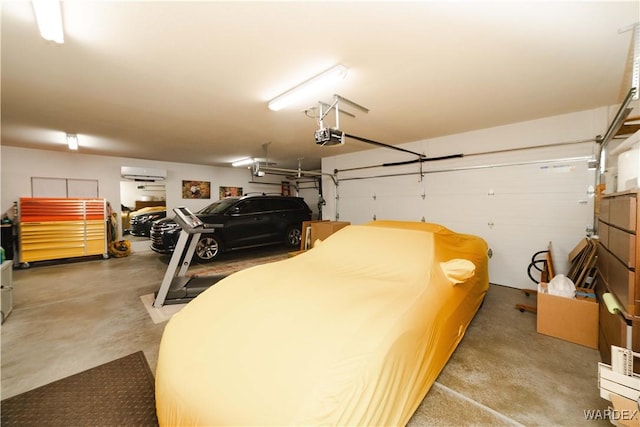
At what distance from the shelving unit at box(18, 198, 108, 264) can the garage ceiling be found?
228cm

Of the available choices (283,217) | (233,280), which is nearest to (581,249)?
(233,280)

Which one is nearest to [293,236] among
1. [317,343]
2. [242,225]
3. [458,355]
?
[242,225]

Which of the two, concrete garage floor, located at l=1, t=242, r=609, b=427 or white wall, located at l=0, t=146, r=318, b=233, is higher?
white wall, located at l=0, t=146, r=318, b=233

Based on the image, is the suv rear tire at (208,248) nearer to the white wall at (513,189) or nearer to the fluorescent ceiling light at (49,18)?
the white wall at (513,189)

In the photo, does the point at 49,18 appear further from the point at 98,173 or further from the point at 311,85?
the point at 98,173

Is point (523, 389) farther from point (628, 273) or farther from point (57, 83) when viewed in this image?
point (57, 83)

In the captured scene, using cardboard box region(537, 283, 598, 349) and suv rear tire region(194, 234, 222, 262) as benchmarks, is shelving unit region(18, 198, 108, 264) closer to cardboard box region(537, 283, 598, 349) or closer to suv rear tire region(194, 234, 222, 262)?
suv rear tire region(194, 234, 222, 262)

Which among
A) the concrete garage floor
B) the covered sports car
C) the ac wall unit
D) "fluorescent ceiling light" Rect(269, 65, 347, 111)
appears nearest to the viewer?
the covered sports car

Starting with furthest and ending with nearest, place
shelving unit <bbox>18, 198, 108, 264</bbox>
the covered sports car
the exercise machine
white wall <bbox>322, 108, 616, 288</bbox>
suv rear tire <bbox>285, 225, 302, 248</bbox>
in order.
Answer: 1. suv rear tire <bbox>285, 225, 302, 248</bbox>
2. shelving unit <bbox>18, 198, 108, 264</bbox>
3. white wall <bbox>322, 108, 616, 288</bbox>
4. the exercise machine
5. the covered sports car

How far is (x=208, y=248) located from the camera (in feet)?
18.2

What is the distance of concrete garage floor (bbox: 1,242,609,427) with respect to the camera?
1581mm

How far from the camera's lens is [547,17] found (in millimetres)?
1616

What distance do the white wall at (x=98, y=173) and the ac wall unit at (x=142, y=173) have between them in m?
0.19

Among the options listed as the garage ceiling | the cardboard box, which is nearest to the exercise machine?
the garage ceiling
